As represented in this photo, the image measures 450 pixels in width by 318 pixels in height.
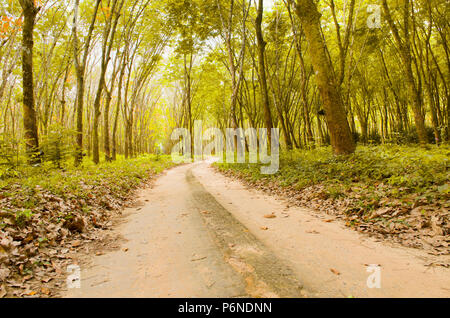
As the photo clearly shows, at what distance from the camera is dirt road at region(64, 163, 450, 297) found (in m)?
2.34

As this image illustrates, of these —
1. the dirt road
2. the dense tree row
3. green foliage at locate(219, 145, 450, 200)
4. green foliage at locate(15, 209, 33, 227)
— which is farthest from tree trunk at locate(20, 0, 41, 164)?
green foliage at locate(219, 145, 450, 200)

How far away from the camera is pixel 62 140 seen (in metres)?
9.12

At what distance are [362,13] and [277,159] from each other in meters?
10.1

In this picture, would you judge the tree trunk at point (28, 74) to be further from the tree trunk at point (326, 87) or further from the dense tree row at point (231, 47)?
the tree trunk at point (326, 87)

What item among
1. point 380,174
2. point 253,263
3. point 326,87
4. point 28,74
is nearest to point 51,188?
point 253,263

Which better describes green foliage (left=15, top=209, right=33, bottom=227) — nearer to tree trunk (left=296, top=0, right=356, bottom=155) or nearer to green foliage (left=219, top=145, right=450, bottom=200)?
green foliage (left=219, top=145, right=450, bottom=200)

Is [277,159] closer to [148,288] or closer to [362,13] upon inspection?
[148,288]

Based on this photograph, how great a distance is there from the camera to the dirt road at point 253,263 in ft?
7.66

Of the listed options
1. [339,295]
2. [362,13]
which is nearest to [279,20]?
[362,13]

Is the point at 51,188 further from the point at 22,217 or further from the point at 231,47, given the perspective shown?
the point at 231,47

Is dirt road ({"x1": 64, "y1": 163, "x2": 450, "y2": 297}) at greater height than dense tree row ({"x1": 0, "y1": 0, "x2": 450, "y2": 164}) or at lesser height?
lesser

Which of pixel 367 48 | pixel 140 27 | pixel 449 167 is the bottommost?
pixel 449 167

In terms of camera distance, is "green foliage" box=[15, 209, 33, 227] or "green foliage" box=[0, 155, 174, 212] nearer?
"green foliage" box=[15, 209, 33, 227]

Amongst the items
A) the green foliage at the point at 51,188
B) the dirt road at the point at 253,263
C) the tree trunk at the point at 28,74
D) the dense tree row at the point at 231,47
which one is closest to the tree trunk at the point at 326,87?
the dense tree row at the point at 231,47
